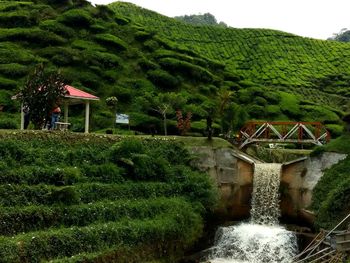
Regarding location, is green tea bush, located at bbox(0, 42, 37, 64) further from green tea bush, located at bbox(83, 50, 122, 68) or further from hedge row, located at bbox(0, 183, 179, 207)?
hedge row, located at bbox(0, 183, 179, 207)

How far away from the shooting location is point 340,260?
1728cm

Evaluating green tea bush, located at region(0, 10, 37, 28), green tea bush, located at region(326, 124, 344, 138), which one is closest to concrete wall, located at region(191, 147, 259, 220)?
green tea bush, located at region(326, 124, 344, 138)

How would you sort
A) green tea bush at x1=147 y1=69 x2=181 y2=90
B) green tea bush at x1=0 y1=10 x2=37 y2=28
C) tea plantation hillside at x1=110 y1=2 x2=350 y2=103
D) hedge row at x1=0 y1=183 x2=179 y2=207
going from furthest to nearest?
tea plantation hillside at x1=110 y1=2 x2=350 y2=103 → green tea bush at x1=0 y1=10 x2=37 y2=28 → green tea bush at x1=147 y1=69 x2=181 y2=90 → hedge row at x1=0 y1=183 x2=179 y2=207

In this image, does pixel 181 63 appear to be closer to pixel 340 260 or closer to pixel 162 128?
pixel 162 128

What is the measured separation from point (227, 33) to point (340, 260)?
61.8 meters

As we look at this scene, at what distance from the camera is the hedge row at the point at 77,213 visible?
1777 cm

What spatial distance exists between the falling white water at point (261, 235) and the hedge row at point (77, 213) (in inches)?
130

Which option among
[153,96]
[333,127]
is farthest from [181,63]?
[333,127]

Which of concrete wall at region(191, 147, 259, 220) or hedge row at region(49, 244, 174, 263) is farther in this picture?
concrete wall at region(191, 147, 259, 220)

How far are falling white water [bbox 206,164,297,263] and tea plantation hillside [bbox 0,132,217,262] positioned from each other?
1.64m

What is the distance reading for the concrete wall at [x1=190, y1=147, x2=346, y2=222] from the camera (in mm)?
27562

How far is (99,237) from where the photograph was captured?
63.2 feet

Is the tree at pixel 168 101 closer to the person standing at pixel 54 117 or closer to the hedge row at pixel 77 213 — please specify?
the person standing at pixel 54 117

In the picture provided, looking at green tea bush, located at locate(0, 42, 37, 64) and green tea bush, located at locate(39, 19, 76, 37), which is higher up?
green tea bush, located at locate(39, 19, 76, 37)
